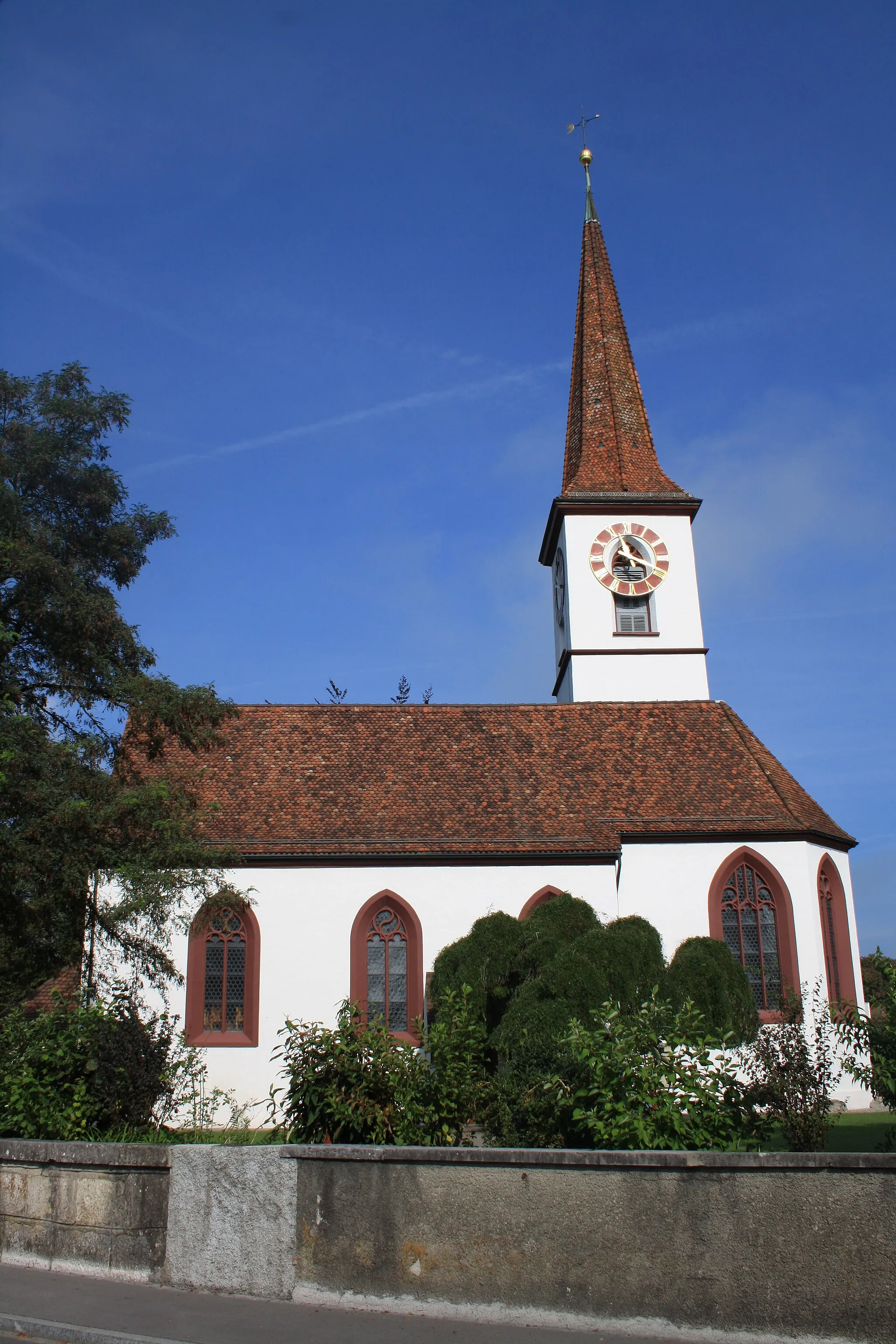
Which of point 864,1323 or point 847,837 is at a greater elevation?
point 847,837

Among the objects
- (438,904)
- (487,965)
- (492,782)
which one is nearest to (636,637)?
(492,782)

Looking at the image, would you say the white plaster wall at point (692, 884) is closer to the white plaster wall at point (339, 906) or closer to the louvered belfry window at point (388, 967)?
the white plaster wall at point (339, 906)

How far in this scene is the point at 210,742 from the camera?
18.9 metres

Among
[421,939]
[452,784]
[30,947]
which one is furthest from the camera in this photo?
[452,784]

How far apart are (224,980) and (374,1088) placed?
12.4 metres

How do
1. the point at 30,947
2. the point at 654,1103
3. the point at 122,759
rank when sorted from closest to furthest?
1. the point at 654,1103
2. the point at 30,947
3. the point at 122,759

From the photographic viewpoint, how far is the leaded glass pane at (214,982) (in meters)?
19.6

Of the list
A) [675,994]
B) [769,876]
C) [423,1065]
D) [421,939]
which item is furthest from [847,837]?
[423,1065]

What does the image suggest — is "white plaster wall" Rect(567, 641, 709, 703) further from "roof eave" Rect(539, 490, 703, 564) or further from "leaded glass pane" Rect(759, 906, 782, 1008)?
"leaded glass pane" Rect(759, 906, 782, 1008)

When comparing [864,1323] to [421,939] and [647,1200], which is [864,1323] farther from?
[421,939]

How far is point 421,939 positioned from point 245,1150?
1267 cm

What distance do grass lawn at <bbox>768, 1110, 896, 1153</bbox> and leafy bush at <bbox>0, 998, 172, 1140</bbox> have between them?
549 centimetres

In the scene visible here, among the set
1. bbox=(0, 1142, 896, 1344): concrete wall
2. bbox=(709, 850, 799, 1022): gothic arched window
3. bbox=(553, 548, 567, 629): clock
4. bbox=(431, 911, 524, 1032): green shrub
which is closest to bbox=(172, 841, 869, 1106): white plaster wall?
bbox=(709, 850, 799, 1022): gothic arched window

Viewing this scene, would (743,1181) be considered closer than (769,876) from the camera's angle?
Yes
